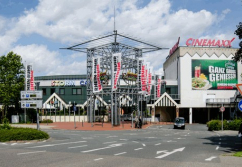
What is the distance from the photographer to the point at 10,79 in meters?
51.7

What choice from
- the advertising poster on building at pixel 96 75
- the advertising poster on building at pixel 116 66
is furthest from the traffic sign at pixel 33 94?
the advertising poster on building at pixel 96 75

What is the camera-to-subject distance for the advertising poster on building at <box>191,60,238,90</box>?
220 ft

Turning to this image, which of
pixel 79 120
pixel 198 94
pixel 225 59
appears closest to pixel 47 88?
pixel 79 120

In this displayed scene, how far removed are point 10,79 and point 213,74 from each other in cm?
3919

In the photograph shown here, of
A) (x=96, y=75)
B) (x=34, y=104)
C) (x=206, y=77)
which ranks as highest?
(x=206, y=77)

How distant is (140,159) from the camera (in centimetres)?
1314

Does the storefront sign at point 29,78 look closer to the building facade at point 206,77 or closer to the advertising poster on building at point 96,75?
the advertising poster on building at point 96,75

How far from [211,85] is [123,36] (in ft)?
94.9

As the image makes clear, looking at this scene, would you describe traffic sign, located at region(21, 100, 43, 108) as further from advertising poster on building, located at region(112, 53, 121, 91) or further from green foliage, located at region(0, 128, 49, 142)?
advertising poster on building, located at region(112, 53, 121, 91)

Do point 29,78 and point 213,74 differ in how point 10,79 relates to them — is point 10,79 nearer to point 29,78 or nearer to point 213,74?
point 29,78

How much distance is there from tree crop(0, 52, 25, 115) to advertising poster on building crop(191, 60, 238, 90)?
112 feet

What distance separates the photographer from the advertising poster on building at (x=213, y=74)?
66.9 meters

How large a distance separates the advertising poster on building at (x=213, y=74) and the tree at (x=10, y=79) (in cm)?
3407

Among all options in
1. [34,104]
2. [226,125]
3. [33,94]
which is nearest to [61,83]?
[226,125]
